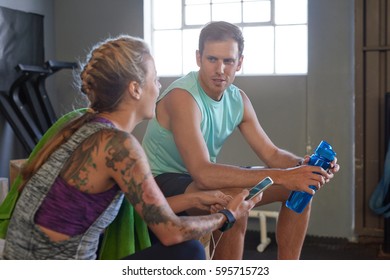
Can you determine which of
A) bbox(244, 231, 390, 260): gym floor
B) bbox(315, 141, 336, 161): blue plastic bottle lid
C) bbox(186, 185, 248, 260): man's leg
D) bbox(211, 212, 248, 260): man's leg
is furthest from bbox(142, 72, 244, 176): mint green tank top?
bbox(244, 231, 390, 260): gym floor

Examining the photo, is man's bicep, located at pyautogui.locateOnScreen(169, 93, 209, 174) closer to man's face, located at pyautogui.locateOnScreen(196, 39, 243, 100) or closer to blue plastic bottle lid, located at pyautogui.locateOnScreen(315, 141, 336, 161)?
man's face, located at pyautogui.locateOnScreen(196, 39, 243, 100)

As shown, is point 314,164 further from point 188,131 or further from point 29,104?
point 29,104

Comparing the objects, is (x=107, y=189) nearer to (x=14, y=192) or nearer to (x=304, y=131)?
(x=14, y=192)

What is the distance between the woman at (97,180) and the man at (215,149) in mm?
458

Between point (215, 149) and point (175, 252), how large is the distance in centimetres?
93

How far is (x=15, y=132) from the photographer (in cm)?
373

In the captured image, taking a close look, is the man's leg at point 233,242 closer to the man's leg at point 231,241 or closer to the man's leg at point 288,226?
the man's leg at point 231,241

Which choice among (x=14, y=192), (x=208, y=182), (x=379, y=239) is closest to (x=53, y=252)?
(x=14, y=192)

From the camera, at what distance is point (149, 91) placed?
1523 mm

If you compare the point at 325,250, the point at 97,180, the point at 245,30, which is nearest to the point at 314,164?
the point at 97,180

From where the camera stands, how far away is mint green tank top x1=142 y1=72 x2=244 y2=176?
86.9 inches

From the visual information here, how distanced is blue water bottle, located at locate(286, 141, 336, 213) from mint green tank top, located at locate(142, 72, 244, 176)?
44 cm

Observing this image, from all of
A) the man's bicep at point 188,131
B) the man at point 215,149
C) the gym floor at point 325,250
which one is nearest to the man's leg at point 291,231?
the man at point 215,149

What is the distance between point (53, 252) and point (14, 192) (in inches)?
16.0
